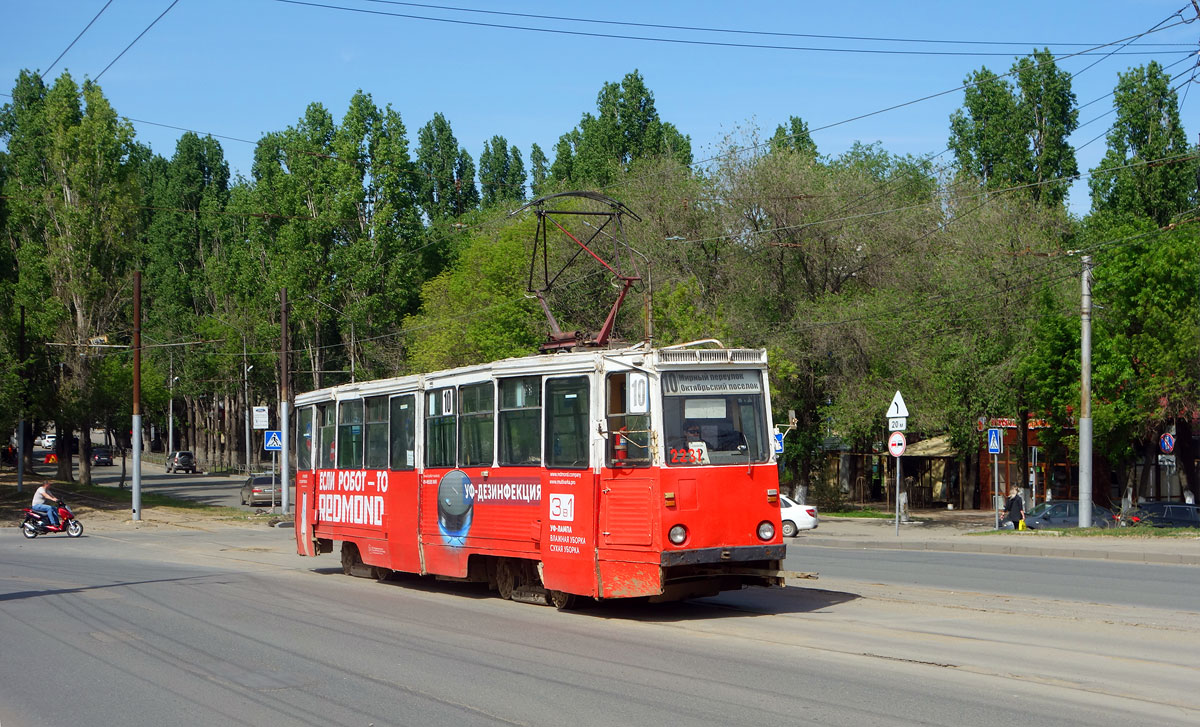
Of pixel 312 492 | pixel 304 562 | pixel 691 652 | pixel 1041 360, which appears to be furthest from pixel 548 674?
pixel 1041 360

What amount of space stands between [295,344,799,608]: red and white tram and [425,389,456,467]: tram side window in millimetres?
29

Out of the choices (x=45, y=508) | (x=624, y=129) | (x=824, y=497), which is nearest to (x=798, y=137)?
(x=624, y=129)

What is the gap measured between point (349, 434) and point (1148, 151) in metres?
44.4

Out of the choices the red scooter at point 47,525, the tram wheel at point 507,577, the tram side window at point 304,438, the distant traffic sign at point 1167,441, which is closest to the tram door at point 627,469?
the tram wheel at point 507,577

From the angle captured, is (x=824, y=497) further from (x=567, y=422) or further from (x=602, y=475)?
(x=602, y=475)

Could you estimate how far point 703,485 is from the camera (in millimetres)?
13383

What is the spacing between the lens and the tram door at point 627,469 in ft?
43.6

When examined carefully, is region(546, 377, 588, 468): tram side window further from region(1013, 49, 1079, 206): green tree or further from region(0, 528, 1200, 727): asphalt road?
region(1013, 49, 1079, 206): green tree

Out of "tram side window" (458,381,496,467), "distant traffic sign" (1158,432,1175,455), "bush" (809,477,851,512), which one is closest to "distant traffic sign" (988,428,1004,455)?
"distant traffic sign" (1158,432,1175,455)

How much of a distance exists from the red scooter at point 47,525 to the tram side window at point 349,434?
57.8ft

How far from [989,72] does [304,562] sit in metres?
55.9

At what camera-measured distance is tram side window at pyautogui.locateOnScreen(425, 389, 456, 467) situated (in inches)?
657

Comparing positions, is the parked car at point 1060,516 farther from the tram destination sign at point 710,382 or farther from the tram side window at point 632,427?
the tram side window at point 632,427

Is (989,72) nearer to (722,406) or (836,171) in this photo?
(836,171)
